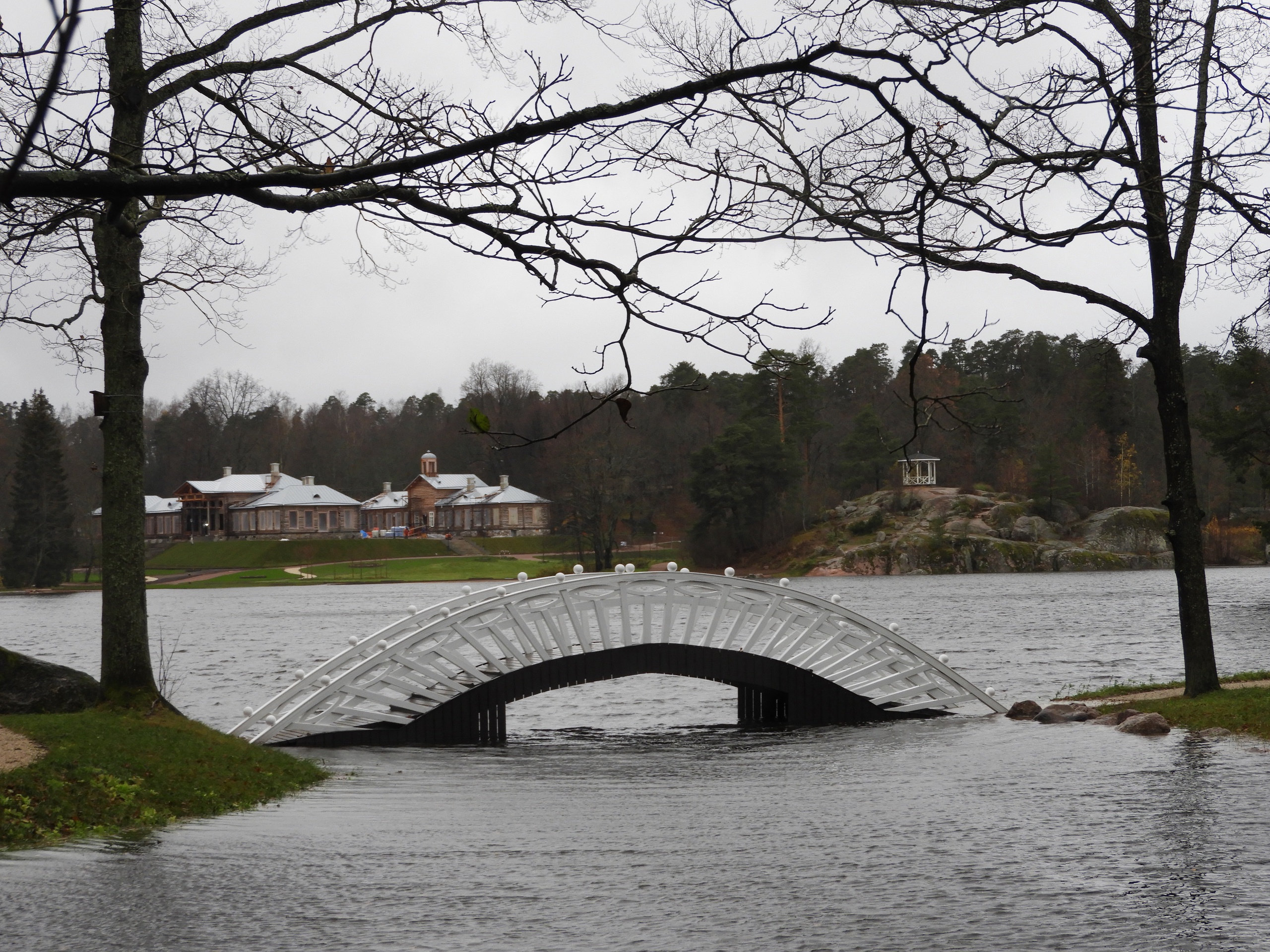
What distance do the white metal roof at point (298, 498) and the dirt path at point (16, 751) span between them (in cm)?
10157

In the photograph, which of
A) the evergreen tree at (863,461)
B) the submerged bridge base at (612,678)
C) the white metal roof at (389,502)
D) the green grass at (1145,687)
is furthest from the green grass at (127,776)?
the white metal roof at (389,502)

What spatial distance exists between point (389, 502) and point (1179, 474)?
10642 centimetres

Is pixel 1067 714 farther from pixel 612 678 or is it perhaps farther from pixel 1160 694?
pixel 612 678

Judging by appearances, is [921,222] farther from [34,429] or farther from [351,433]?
[351,433]

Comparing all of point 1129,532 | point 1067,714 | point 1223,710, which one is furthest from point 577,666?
point 1129,532

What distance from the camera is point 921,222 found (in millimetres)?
5727

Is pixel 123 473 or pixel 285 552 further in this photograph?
pixel 285 552

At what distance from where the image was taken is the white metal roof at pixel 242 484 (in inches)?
4444

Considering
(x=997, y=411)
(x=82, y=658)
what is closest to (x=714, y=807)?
(x=82, y=658)

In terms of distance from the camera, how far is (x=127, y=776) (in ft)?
36.1

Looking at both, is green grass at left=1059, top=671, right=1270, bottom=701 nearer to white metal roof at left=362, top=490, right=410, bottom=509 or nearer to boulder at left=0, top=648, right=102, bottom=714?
boulder at left=0, top=648, right=102, bottom=714

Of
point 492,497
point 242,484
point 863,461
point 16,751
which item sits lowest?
point 16,751

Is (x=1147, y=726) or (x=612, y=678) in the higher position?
(x=612, y=678)

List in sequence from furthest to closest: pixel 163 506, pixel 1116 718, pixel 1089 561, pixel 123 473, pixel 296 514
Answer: pixel 163 506
pixel 296 514
pixel 1089 561
pixel 1116 718
pixel 123 473
